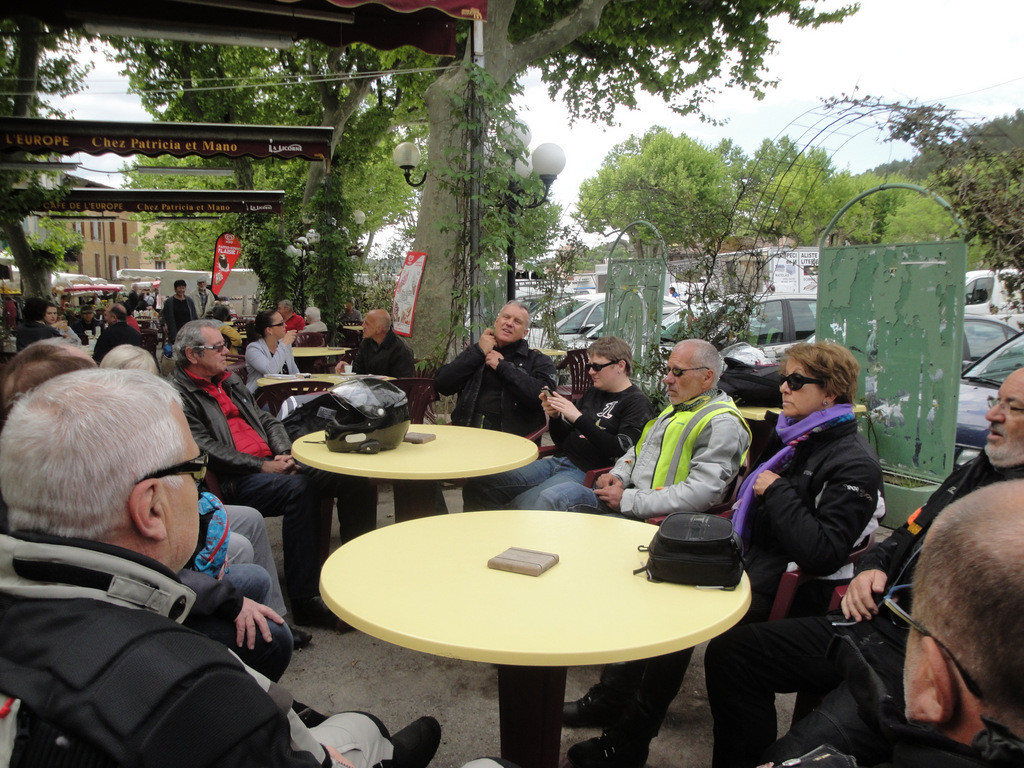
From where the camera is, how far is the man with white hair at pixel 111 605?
0.90m

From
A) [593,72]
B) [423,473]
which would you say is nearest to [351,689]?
[423,473]

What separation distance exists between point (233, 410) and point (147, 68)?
15.6m

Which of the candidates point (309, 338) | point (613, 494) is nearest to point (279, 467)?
point (613, 494)

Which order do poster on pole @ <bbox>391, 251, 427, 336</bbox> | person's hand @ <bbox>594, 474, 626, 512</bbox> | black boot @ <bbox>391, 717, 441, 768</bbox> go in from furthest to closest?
poster on pole @ <bbox>391, 251, 427, 336</bbox>, person's hand @ <bbox>594, 474, 626, 512</bbox>, black boot @ <bbox>391, 717, 441, 768</bbox>

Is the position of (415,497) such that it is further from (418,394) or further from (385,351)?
(385,351)

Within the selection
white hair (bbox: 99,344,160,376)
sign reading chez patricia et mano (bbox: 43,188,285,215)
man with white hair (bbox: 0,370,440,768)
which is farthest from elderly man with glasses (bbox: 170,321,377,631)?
sign reading chez patricia et mano (bbox: 43,188,285,215)

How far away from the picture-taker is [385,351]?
6500 mm

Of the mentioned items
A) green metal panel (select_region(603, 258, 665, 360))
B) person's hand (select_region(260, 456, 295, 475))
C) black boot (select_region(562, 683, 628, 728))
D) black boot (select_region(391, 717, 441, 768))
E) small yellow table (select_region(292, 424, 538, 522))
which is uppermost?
green metal panel (select_region(603, 258, 665, 360))

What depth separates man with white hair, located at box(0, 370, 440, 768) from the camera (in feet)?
2.95

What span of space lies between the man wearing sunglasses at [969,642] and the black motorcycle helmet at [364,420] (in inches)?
108

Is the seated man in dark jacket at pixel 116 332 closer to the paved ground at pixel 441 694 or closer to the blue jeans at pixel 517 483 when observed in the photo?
the blue jeans at pixel 517 483

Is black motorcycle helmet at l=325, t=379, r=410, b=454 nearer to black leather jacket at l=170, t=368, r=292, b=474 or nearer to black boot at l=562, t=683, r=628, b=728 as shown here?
black leather jacket at l=170, t=368, r=292, b=474

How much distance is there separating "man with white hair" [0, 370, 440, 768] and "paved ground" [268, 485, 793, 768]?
1510mm

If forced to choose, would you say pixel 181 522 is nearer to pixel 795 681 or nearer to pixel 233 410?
pixel 795 681
